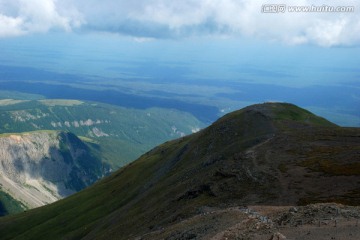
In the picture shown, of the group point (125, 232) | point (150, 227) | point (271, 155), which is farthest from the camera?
point (271, 155)

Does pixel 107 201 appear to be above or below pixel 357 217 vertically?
below

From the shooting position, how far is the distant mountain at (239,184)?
5025cm

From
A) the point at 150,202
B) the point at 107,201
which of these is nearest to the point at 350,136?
the point at 150,202

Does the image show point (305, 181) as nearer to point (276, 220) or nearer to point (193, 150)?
point (276, 220)

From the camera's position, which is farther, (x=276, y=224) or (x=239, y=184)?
(x=239, y=184)

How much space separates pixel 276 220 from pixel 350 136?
5777cm

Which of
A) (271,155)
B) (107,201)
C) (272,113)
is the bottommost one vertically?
(107,201)

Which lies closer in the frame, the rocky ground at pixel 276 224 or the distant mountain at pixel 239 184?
the rocky ground at pixel 276 224

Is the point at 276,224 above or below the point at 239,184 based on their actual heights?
below

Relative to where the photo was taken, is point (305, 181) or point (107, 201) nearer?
point (305, 181)

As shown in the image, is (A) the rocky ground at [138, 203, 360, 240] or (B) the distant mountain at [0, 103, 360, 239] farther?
(B) the distant mountain at [0, 103, 360, 239]

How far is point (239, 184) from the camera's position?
69.4 metres

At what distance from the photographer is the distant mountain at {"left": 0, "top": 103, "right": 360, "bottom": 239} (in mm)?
50250

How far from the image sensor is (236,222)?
155ft
